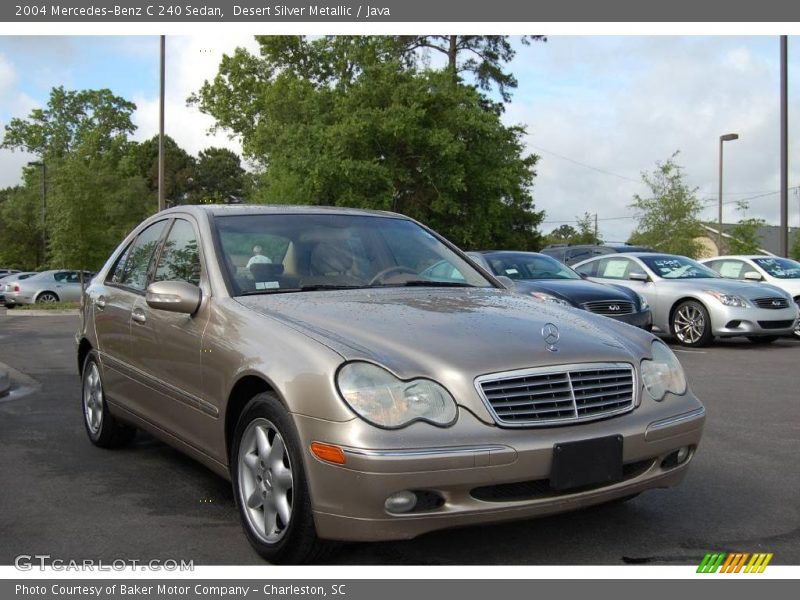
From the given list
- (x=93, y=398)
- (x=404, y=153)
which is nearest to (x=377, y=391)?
(x=93, y=398)

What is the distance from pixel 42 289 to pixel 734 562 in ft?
91.3

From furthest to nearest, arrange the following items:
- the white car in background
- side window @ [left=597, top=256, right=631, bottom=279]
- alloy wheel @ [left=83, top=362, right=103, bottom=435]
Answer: the white car in background → side window @ [left=597, top=256, right=631, bottom=279] → alloy wheel @ [left=83, top=362, right=103, bottom=435]

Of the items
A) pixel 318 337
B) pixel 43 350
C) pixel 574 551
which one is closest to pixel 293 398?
pixel 318 337

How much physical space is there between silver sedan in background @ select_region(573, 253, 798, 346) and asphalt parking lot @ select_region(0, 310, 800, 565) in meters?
5.53

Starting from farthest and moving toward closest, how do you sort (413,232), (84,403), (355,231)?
1. (84,403)
2. (413,232)
3. (355,231)

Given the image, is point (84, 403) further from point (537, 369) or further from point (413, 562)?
point (537, 369)

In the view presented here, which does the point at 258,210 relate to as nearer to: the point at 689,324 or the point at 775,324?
the point at 689,324

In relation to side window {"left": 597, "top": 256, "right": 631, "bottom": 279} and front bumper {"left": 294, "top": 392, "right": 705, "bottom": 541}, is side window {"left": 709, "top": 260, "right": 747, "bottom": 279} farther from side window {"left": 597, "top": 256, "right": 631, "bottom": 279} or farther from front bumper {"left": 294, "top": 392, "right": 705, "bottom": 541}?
front bumper {"left": 294, "top": 392, "right": 705, "bottom": 541}

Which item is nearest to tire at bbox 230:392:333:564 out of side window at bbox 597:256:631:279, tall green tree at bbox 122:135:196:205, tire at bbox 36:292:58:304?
side window at bbox 597:256:631:279

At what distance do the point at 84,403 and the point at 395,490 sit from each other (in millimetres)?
3826

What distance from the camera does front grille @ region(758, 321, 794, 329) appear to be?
12219mm

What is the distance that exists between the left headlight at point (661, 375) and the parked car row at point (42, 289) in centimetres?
2631

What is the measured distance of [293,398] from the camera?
3363 mm

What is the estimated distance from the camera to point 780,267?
15.0 metres
